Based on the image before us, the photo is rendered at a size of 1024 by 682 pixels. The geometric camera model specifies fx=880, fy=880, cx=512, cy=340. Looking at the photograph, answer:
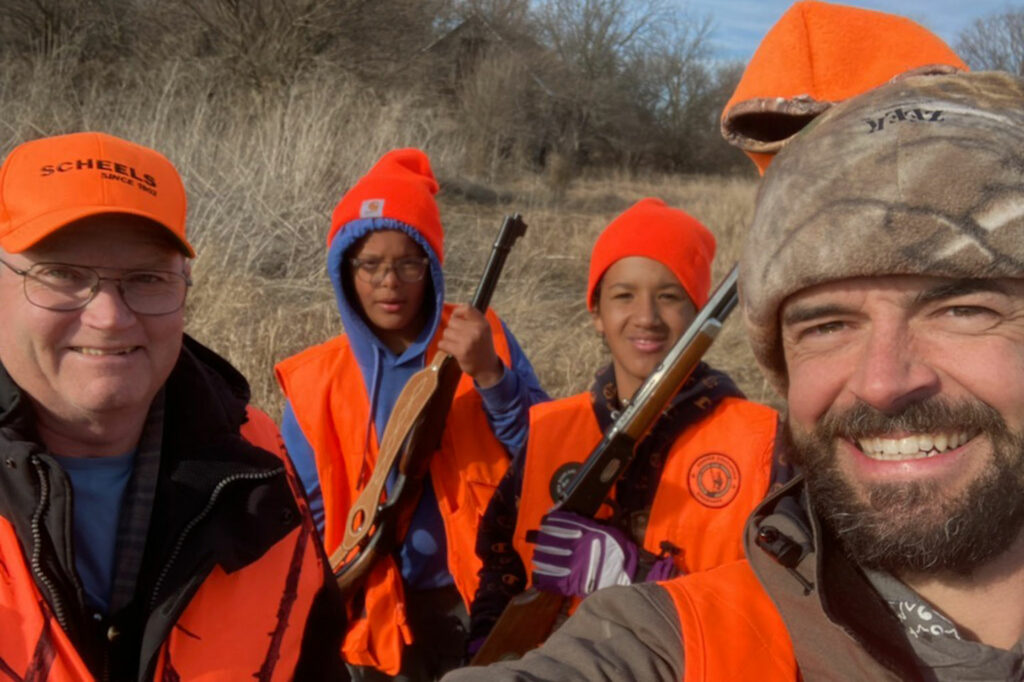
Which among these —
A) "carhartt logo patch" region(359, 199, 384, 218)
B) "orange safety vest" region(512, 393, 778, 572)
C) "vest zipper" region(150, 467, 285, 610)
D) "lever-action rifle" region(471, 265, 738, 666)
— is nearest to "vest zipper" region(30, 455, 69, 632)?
"vest zipper" region(150, 467, 285, 610)

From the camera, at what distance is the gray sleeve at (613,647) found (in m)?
1.42

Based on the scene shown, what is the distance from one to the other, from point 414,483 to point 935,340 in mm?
2123

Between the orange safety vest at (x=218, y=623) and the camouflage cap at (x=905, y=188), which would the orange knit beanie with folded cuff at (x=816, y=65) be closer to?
the camouflage cap at (x=905, y=188)

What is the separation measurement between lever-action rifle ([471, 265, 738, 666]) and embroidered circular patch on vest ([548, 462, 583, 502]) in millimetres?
49

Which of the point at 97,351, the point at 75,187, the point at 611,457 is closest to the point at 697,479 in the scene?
the point at 611,457

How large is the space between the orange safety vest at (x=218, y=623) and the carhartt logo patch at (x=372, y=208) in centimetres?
124

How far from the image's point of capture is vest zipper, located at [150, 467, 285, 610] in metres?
1.91

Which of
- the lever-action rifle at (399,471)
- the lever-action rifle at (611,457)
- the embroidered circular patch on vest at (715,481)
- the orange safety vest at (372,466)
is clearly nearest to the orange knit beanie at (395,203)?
the orange safety vest at (372,466)

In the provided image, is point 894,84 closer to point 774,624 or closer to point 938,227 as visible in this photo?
point 938,227

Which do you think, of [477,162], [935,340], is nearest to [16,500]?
[935,340]

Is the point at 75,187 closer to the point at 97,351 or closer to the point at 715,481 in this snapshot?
the point at 97,351

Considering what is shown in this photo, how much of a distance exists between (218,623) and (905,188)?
5.50 ft

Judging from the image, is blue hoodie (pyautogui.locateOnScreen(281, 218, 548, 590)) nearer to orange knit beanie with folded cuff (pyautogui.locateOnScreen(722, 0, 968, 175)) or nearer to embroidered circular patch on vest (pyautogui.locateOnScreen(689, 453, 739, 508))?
embroidered circular patch on vest (pyautogui.locateOnScreen(689, 453, 739, 508))

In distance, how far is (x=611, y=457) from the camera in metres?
2.67
